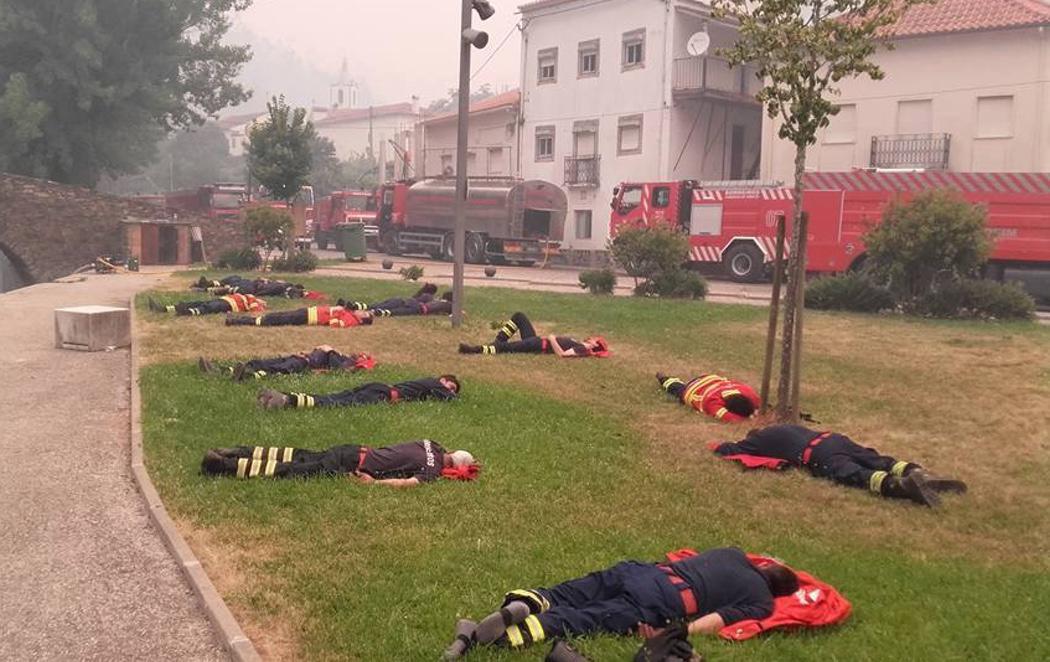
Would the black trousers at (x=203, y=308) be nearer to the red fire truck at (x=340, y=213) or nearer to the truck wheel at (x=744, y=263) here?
the truck wheel at (x=744, y=263)

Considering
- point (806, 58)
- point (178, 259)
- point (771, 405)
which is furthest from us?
point (178, 259)

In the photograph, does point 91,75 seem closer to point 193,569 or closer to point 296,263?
point 296,263

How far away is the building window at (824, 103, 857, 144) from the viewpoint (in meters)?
30.6

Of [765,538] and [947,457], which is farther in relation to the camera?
[947,457]

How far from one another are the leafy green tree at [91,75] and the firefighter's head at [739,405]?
1375 inches

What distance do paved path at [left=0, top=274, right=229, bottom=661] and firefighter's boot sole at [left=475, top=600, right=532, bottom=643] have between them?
1.07 metres

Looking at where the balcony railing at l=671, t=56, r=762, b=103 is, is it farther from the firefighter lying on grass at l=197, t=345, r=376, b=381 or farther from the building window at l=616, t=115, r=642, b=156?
the firefighter lying on grass at l=197, t=345, r=376, b=381

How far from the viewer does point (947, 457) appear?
750 cm

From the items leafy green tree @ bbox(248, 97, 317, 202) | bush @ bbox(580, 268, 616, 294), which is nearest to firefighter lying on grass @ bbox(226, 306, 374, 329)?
bush @ bbox(580, 268, 616, 294)

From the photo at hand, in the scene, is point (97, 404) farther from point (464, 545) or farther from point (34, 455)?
point (464, 545)

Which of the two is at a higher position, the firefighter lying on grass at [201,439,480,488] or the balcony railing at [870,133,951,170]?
the balcony railing at [870,133,951,170]

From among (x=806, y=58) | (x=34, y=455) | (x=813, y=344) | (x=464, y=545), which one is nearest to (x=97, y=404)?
(x=34, y=455)

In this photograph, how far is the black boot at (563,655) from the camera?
11.9ft

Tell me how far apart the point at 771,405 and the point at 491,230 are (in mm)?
→ 26385
